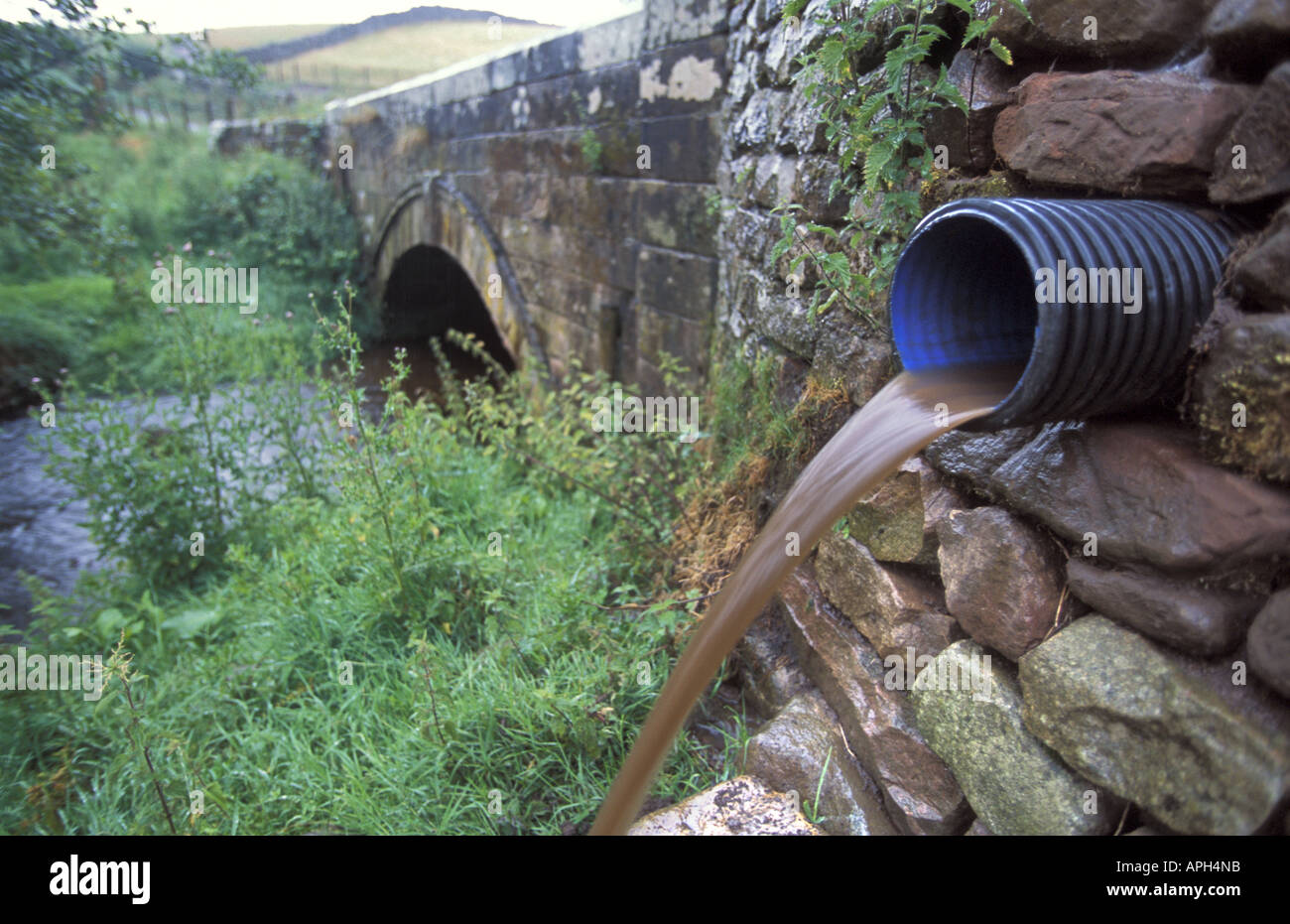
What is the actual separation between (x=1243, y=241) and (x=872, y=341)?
0.80m

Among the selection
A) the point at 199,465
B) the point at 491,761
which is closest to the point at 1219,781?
the point at 491,761

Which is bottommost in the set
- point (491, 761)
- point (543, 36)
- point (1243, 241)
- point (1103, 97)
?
point (491, 761)

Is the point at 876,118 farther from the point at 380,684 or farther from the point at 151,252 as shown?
the point at 151,252

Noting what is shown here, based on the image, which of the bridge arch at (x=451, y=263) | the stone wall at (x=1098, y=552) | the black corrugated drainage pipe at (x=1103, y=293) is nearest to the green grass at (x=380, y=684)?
the stone wall at (x=1098, y=552)

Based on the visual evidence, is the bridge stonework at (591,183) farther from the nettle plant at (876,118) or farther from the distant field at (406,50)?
the nettle plant at (876,118)

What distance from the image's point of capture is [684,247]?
3703 mm

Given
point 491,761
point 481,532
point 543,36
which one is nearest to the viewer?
point 491,761

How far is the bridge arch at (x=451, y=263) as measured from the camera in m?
5.85

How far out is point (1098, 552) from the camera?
4.45ft

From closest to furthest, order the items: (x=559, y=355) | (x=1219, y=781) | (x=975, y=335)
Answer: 1. (x=1219, y=781)
2. (x=975, y=335)
3. (x=559, y=355)

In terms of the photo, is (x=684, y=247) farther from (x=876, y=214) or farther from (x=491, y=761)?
(x=491, y=761)

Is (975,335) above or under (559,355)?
above

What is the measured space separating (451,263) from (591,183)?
471cm

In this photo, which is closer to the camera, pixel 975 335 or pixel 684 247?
pixel 975 335
